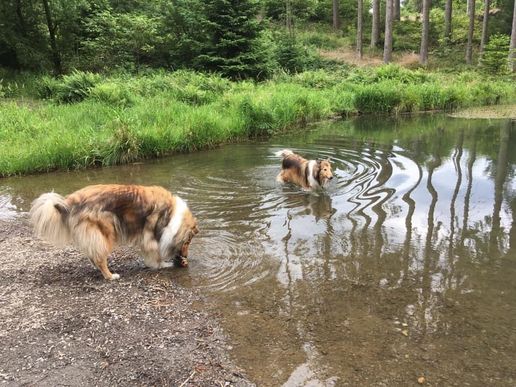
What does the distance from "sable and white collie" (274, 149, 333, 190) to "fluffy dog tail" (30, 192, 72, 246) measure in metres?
4.71

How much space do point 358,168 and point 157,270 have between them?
5778mm

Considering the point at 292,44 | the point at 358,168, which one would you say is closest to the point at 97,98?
the point at 358,168

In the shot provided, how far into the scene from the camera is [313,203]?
24.8ft

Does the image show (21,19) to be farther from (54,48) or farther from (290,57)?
(290,57)

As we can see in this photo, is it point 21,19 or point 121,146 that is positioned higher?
point 21,19

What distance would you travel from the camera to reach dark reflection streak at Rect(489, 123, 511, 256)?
18.5ft

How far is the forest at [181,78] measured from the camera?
1103 centimetres

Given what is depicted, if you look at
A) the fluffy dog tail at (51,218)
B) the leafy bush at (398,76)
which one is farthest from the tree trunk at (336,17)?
the fluffy dog tail at (51,218)

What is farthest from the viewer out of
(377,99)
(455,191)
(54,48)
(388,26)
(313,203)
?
(388,26)

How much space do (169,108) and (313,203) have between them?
22.6ft

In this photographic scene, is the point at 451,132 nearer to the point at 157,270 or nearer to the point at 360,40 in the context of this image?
the point at 157,270

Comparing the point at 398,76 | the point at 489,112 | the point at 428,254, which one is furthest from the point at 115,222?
the point at 398,76

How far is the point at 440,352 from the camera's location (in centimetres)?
351

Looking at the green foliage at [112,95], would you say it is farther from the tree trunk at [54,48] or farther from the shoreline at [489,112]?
the shoreline at [489,112]
